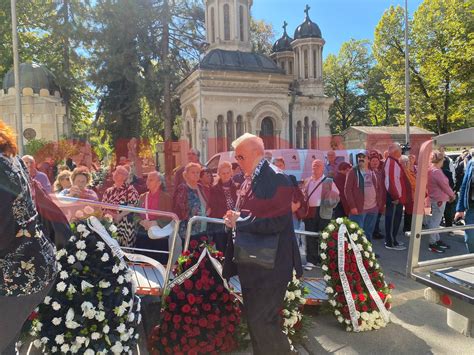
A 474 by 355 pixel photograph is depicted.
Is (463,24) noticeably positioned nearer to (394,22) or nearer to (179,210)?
(394,22)

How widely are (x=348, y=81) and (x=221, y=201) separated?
53.5 metres

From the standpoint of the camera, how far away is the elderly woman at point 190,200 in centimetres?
557

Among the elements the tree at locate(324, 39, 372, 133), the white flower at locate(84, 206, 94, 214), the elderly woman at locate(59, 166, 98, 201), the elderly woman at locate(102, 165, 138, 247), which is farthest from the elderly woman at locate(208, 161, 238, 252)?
the tree at locate(324, 39, 372, 133)

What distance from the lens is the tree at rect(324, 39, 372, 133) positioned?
54500mm

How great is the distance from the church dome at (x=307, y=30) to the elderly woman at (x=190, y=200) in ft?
125

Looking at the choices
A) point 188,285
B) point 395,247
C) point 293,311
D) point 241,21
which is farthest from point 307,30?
point 188,285

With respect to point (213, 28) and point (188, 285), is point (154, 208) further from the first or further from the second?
point (213, 28)

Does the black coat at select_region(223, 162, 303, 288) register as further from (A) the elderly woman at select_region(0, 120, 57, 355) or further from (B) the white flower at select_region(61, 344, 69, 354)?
(B) the white flower at select_region(61, 344, 69, 354)

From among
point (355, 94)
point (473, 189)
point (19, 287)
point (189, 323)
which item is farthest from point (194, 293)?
point (355, 94)

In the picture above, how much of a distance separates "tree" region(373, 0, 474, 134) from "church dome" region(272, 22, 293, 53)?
12.6 m

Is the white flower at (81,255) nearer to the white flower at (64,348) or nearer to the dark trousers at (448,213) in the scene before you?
the white flower at (64,348)

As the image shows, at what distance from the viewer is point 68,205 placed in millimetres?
4102

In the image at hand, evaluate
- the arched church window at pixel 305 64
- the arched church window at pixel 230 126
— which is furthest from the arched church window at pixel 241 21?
the arched church window at pixel 230 126

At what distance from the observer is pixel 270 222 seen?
2.73 metres
